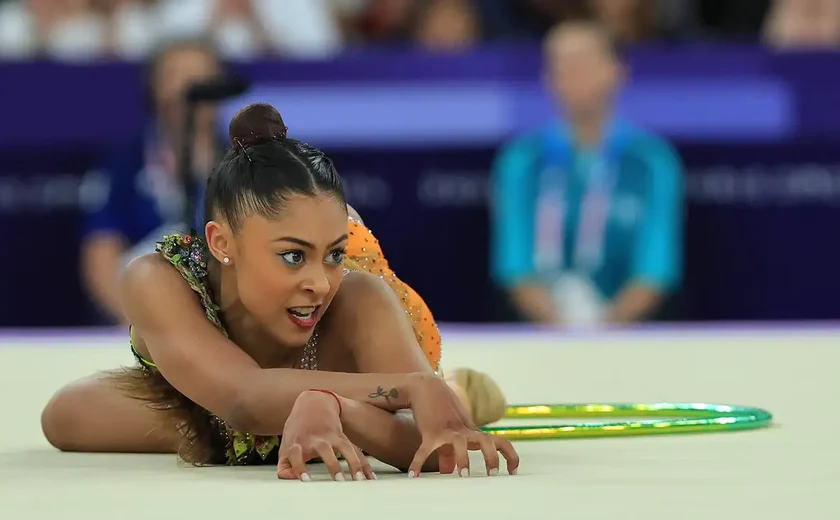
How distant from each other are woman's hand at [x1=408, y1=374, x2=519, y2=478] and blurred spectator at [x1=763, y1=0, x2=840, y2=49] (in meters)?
4.34

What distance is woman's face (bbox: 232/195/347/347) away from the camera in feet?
6.77

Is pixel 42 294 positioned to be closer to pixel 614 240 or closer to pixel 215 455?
pixel 614 240

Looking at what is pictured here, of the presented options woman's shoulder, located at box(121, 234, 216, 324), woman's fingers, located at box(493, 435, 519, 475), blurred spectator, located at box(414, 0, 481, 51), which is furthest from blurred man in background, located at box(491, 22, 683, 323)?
woman's fingers, located at box(493, 435, 519, 475)

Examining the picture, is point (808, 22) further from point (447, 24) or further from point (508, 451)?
point (508, 451)

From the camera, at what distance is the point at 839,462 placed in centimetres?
220

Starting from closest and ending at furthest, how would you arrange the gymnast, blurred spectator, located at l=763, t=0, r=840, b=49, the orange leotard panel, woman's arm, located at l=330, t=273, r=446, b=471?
the gymnast, woman's arm, located at l=330, t=273, r=446, b=471, the orange leotard panel, blurred spectator, located at l=763, t=0, r=840, b=49

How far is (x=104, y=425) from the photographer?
2584mm

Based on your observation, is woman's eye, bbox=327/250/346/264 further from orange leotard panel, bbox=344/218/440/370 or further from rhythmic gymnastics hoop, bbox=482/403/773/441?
orange leotard panel, bbox=344/218/440/370

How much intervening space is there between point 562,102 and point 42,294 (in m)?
2.27

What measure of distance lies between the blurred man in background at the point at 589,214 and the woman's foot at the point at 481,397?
107 inches

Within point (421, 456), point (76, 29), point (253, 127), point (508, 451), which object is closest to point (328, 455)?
→ point (421, 456)

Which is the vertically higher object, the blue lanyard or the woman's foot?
the blue lanyard

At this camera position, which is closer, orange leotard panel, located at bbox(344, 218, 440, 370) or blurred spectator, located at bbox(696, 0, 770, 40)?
orange leotard panel, located at bbox(344, 218, 440, 370)

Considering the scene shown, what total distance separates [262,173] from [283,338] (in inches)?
10.3
